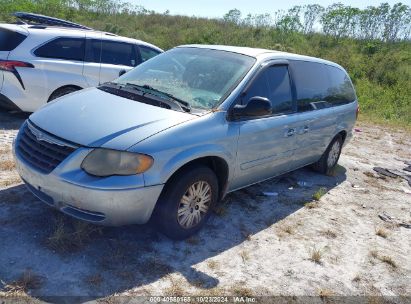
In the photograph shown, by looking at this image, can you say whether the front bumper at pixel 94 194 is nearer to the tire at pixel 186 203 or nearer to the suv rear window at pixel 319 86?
the tire at pixel 186 203

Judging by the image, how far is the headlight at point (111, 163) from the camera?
10.4 ft

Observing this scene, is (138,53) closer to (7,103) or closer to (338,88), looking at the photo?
(7,103)

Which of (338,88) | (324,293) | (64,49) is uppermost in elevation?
(338,88)

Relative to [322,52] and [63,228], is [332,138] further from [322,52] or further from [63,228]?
[322,52]

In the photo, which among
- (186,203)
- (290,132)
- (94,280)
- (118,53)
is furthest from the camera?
(118,53)

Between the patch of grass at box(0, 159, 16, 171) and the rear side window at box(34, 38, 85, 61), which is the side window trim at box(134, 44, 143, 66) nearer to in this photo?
the rear side window at box(34, 38, 85, 61)

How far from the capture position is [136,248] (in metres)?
3.54

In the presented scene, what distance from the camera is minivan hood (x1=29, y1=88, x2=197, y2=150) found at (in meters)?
3.24

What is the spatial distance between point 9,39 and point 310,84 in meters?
4.67

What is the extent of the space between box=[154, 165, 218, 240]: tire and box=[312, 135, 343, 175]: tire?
9.28 ft

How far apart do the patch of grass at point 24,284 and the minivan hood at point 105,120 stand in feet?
3.43

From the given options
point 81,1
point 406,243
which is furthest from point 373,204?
point 81,1

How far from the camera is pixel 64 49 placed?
22.4ft

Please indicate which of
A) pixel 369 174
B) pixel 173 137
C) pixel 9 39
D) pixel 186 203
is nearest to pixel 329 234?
pixel 186 203
